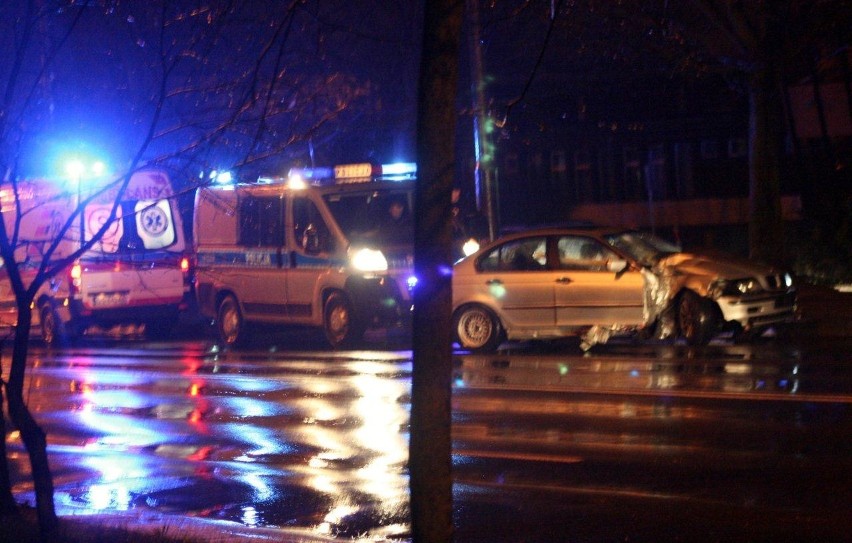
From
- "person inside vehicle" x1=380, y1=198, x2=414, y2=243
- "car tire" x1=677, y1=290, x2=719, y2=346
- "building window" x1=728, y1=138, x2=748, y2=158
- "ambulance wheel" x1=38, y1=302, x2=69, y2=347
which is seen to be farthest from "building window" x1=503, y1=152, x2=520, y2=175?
"car tire" x1=677, y1=290, x2=719, y2=346

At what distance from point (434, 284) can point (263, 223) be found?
45.4 feet

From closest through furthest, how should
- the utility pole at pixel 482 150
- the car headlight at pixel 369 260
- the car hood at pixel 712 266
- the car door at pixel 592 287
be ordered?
1. the car hood at pixel 712 266
2. the car door at pixel 592 287
3. the car headlight at pixel 369 260
4. the utility pole at pixel 482 150

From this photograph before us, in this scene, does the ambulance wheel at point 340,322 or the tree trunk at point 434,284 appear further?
the ambulance wheel at point 340,322

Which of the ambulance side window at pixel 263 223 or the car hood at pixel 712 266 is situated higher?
the ambulance side window at pixel 263 223

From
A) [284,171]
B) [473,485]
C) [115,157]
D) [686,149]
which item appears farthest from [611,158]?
[473,485]

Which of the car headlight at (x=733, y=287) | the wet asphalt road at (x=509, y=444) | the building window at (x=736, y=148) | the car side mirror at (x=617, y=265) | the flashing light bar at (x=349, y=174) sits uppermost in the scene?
the building window at (x=736, y=148)

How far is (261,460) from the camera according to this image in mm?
9977

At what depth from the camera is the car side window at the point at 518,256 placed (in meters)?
15.6

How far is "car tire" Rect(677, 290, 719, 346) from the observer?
1448 centimetres

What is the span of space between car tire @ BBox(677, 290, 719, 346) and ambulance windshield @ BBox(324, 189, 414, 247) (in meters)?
4.86

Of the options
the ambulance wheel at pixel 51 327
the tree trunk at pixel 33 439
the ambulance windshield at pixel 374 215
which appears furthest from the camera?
the ambulance wheel at pixel 51 327

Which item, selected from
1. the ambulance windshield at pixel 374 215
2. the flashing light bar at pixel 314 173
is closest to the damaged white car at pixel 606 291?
the ambulance windshield at pixel 374 215

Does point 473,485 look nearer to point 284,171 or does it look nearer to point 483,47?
point 284,171

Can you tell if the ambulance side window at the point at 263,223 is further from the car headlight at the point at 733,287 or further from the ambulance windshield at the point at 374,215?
the car headlight at the point at 733,287
